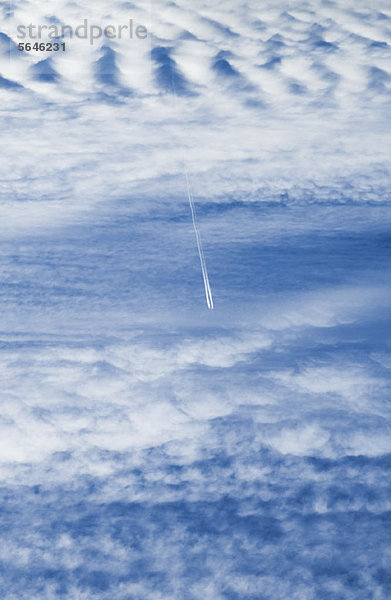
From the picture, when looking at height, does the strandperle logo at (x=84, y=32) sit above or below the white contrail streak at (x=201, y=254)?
above

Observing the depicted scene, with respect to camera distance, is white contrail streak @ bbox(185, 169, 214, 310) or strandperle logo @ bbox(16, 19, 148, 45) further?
strandperle logo @ bbox(16, 19, 148, 45)

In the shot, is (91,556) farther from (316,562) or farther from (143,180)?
(143,180)

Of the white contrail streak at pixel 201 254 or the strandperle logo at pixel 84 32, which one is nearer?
the white contrail streak at pixel 201 254

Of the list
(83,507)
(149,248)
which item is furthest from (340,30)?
(83,507)

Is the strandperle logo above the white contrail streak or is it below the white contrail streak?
above

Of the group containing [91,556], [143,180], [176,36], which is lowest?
[91,556]

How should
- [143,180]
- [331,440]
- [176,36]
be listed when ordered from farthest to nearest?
[176,36] < [143,180] < [331,440]

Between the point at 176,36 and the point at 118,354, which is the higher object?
the point at 176,36

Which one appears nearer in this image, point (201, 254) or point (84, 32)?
point (201, 254)
